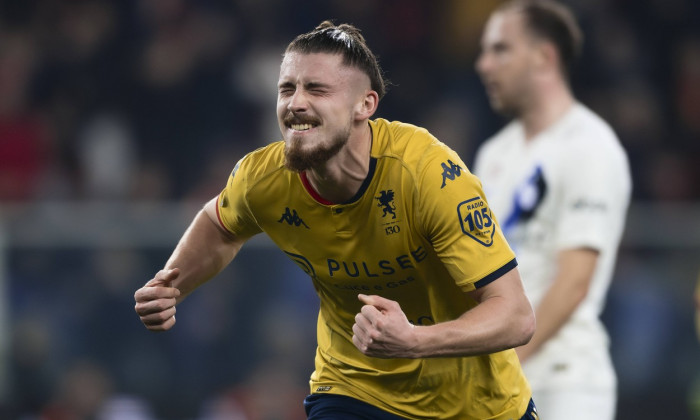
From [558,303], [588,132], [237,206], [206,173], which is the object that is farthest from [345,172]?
[206,173]

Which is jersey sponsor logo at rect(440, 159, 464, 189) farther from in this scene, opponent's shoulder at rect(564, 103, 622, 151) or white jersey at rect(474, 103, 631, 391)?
opponent's shoulder at rect(564, 103, 622, 151)

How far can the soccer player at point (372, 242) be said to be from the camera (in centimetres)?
360

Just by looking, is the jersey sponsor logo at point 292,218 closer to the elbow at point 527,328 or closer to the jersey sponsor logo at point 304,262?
the jersey sponsor logo at point 304,262

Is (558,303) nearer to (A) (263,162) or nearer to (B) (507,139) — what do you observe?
(B) (507,139)

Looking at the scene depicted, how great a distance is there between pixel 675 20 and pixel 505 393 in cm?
878

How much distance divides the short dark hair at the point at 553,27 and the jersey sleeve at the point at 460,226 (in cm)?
245

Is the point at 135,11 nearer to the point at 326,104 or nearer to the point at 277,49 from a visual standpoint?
the point at 277,49

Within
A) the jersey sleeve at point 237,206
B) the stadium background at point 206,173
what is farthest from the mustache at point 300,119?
the stadium background at point 206,173

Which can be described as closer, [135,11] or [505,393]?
[505,393]

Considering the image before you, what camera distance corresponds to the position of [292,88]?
377cm

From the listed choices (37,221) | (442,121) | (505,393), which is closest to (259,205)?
(505,393)

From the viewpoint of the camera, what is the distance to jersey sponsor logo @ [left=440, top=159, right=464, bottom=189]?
3.64m

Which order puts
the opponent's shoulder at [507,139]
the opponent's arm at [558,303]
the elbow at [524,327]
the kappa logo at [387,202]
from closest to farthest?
the elbow at [524,327]
the kappa logo at [387,202]
the opponent's arm at [558,303]
the opponent's shoulder at [507,139]

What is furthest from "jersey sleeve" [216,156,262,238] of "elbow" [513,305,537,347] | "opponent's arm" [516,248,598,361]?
"opponent's arm" [516,248,598,361]
